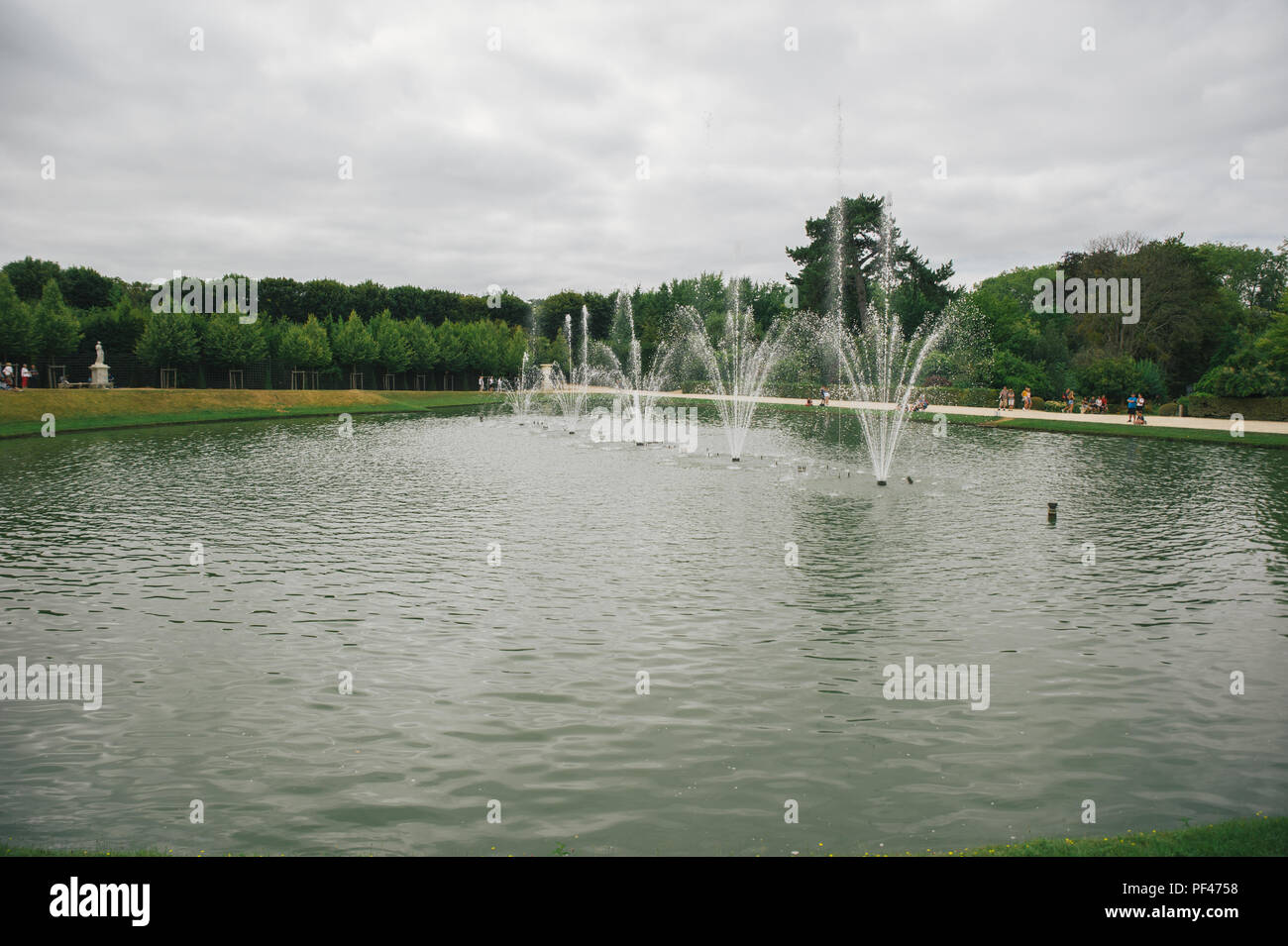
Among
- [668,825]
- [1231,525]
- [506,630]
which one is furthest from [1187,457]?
[668,825]

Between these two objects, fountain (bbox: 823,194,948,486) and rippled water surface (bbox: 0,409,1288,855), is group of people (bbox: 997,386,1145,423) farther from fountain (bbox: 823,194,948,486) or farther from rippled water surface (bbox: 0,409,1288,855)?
rippled water surface (bbox: 0,409,1288,855)

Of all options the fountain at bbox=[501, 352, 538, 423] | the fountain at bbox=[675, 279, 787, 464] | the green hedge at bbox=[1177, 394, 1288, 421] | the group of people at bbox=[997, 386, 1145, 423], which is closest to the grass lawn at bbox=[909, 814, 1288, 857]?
the green hedge at bbox=[1177, 394, 1288, 421]

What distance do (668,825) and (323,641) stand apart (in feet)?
23.2

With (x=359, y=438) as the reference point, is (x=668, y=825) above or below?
below

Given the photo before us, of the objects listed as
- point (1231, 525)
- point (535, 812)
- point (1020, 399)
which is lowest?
point (535, 812)

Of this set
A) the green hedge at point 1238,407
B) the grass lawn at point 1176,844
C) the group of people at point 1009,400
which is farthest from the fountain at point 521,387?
the grass lawn at point 1176,844

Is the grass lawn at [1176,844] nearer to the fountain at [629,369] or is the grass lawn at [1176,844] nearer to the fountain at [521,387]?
the fountain at [629,369]

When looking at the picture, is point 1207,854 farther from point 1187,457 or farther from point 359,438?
point 359,438

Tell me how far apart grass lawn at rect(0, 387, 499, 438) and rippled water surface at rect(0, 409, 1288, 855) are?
2680 centimetres

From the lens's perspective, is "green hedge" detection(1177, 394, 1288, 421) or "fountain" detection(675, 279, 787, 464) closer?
"green hedge" detection(1177, 394, 1288, 421)

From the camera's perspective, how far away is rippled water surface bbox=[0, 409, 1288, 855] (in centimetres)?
784

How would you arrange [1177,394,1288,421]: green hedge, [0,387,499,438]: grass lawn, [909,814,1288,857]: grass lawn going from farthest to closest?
1. [1177,394,1288,421]: green hedge
2. [0,387,499,438]: grass lawn
3. [909,814,1288,857]: grass lawn

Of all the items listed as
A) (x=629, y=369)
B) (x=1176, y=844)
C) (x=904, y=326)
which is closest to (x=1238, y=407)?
(x=904, y=326)
